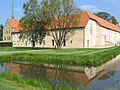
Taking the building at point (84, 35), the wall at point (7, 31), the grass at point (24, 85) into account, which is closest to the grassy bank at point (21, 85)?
the grass at point (24, 85)

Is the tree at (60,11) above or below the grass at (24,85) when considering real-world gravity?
Answer: above

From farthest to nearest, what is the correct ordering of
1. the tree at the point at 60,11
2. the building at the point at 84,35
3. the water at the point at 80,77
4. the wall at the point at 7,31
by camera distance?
1. the wall at the point at 7,31
2. the building at the point at 84,35
3. the tree at the point at 60,11
4. the water at the point at 80,77

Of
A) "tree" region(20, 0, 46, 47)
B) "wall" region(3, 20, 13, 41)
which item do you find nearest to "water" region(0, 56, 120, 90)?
"tree" region(20, 0, 46, 47)

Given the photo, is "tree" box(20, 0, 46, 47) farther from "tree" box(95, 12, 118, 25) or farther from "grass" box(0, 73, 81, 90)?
"tree" box(95, 12, 118, 25)

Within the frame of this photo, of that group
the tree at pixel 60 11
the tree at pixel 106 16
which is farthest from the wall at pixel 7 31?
the tree at pixel 106 16

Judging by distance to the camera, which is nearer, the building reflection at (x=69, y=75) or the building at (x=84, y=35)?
the building reflection at (x=69, y=75)

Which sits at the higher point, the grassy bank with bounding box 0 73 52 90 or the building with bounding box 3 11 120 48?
the building with bounding box 3 11 120 48

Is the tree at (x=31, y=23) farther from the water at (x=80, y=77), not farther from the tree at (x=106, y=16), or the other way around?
the tree at (x=106, y=16)

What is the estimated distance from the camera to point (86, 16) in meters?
42.8

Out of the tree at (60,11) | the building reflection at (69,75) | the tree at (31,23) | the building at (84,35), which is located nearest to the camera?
the building reflection at (69,75)

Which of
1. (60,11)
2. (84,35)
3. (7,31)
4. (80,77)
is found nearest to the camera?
(80,77)

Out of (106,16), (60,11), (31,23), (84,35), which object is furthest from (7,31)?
(106,16)

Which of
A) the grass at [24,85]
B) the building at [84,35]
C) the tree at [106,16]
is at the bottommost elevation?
the grass at [24,85]

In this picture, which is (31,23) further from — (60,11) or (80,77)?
(80,77)
